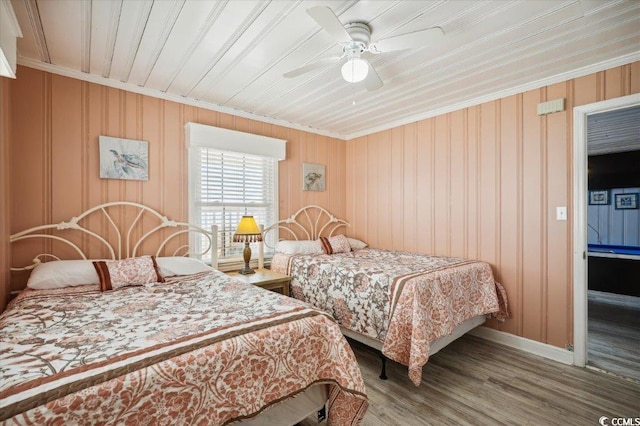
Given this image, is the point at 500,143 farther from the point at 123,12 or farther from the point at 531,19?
the point at 123,12

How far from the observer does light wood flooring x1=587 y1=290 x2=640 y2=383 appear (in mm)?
2490

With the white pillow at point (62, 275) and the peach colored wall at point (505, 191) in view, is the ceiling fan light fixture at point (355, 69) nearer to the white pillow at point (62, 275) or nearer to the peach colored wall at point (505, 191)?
the peach colored wall at point (505, 191)

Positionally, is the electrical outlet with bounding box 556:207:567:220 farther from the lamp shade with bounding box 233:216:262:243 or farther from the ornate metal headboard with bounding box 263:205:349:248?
the lamp shade with bounding box 233:216:262:243

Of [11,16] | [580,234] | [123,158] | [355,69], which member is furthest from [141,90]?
[580,234]

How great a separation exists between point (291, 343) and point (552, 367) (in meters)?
2.44

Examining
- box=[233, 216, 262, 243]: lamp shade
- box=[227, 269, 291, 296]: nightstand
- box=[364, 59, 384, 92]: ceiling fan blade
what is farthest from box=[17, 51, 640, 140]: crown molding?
box=[227, 269, 291, 296]: nightstand

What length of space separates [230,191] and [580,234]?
3.39 m

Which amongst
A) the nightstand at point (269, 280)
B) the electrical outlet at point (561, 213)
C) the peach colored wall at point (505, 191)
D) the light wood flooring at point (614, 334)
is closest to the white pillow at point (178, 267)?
the nightstand at point (269, 280)

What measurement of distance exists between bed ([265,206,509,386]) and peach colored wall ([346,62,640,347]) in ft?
0.86

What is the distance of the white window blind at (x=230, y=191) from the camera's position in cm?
320

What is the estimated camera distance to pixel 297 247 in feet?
11.5

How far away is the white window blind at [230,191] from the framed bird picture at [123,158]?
45 centimetres

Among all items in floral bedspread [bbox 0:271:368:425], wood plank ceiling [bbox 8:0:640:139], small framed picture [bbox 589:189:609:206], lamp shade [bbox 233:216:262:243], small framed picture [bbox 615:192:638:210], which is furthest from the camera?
small framed picture [bbox 589:189:609:206]

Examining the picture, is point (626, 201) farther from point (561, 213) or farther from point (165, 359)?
point (165, 359)
